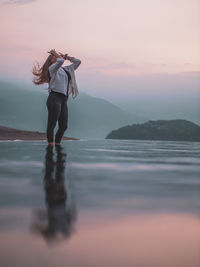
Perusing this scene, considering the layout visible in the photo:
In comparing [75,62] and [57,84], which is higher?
[75,62]

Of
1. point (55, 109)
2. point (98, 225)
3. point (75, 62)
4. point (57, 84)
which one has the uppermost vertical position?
point (75, 62)

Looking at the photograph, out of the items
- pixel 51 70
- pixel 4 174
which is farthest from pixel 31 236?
pixel 51 70

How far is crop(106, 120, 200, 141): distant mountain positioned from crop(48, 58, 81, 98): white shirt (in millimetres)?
36769

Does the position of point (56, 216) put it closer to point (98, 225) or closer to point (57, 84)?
point (98, 225)

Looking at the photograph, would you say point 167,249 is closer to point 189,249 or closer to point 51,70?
point 189,249

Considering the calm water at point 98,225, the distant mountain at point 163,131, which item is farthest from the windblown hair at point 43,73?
the distant mountain at point 163,131

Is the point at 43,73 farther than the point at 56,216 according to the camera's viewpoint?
Yes

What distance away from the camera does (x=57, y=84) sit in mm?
6348

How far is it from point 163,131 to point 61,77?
41.8m

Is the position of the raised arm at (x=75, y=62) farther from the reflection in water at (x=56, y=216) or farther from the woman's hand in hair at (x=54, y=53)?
the reflection in water at (x=56, y=216)

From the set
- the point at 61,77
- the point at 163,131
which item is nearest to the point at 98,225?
the point at 61,77

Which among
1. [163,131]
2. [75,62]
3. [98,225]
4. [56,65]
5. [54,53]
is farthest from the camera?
[163,131]

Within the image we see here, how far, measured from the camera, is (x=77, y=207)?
1310 mm

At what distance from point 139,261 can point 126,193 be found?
90 centimetres
